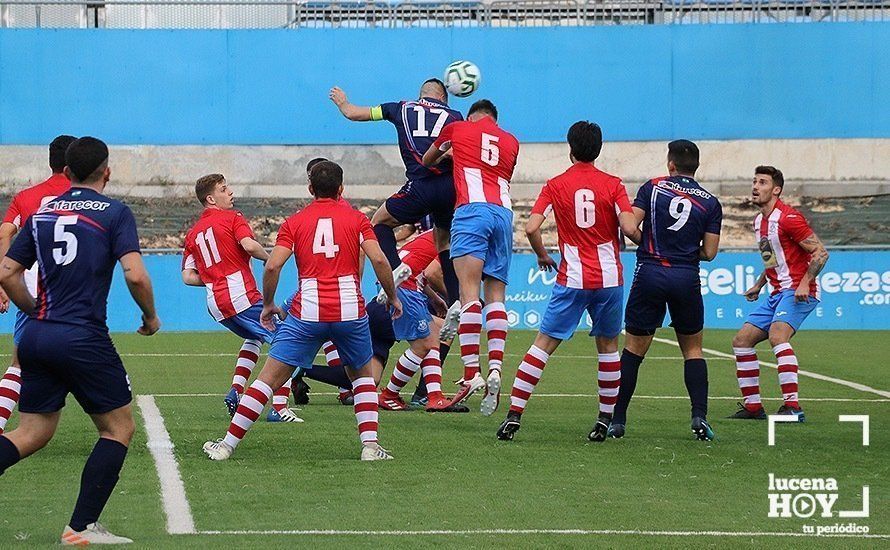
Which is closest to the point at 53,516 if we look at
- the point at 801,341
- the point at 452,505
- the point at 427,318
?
the point at 452,505

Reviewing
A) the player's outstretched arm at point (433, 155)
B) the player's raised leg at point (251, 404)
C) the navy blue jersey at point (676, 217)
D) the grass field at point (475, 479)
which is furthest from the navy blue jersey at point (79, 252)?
the player's outstretched arm at point (433, 155)

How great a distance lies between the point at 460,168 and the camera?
11.3 m

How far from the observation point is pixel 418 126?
12.3m

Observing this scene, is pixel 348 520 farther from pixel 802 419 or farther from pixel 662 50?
pixel 662 50

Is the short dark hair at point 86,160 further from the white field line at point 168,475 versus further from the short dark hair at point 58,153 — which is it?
the short dark hair at point 58,153

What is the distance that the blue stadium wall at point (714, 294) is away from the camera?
2664 centimetres

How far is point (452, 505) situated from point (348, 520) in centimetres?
71

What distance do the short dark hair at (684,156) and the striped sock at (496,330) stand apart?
1.76 meters

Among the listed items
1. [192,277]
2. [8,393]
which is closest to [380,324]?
[192,277]

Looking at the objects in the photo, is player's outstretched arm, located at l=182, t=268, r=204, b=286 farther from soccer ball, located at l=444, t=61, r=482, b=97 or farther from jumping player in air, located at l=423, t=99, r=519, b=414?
soccer ball, located at l=444, t=61, r=482, b=97

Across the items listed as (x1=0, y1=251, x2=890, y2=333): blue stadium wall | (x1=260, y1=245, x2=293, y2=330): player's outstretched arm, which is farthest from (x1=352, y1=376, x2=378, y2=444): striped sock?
(x1=0, y1=251, x2=890, y2=333): blue stadium wall

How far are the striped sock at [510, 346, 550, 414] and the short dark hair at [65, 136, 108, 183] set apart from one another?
14.5 feet

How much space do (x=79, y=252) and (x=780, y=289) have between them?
7.61 m

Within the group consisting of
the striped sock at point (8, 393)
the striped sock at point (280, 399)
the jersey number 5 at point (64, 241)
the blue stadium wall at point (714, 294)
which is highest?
the jersey number 5 at point (64, 241)
